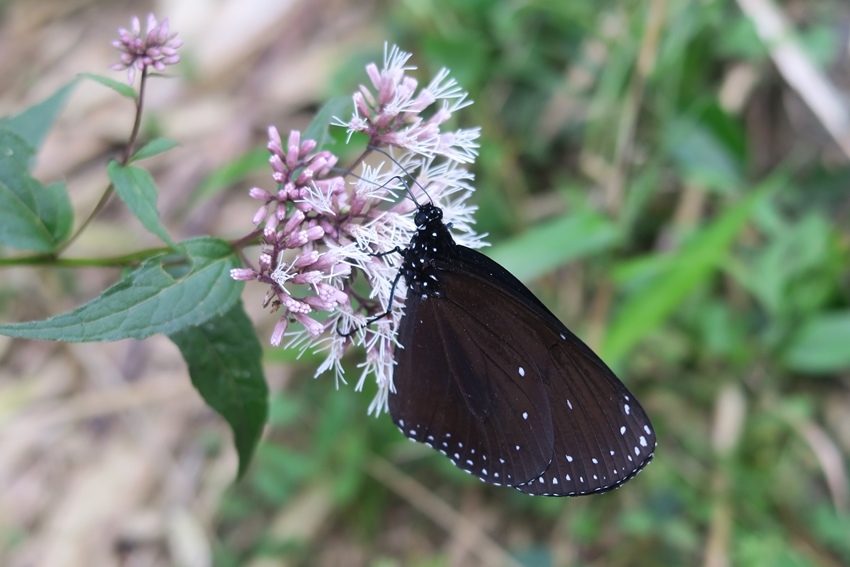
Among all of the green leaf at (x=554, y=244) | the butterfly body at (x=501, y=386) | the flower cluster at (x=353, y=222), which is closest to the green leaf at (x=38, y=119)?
the flower cluster at (x=353, y=222)

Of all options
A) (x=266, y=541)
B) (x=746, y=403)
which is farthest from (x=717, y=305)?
(x=266, y=541)

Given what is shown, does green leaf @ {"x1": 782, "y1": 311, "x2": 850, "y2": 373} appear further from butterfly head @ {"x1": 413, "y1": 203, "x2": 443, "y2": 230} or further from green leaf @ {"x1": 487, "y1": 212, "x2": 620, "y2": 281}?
butterfly head @ {"x1": 413, "y1": 203, "x2": 443, "y2": 230}

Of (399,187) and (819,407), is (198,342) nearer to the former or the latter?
(399,187)

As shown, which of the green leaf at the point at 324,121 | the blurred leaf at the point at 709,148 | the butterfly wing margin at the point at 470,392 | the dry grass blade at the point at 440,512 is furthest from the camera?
the blurred leaf at the point at 709,148

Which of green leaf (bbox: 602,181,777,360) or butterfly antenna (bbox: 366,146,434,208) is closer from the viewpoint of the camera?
butterfly antenna (bbox: 366,146,434,208)

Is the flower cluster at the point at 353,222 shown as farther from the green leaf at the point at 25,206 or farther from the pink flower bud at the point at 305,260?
the green leaf at the point at 25,206

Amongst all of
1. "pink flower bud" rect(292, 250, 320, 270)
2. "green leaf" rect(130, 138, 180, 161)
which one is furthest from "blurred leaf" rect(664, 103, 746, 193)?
"green leaf" rect(130, 138, 180, 161)
